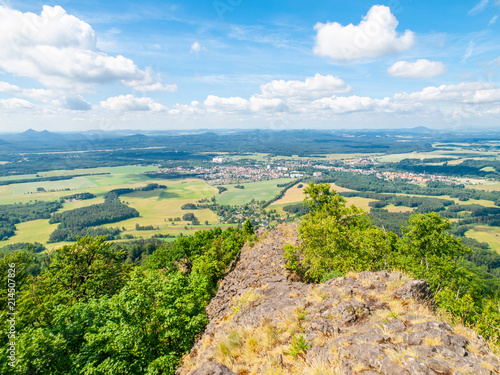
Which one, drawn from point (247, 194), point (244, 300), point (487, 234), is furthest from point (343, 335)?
point (247, 194)

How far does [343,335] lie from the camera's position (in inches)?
406

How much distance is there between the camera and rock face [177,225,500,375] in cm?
815

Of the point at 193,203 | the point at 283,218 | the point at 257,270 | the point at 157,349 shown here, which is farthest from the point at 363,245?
the point at 193,203

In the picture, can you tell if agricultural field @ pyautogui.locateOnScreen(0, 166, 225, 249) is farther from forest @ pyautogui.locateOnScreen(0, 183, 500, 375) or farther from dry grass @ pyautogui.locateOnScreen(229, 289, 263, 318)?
dry grass @ pyautogui.locateOnScreen(229, 289, 263, 318)

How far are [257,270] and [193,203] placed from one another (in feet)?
441

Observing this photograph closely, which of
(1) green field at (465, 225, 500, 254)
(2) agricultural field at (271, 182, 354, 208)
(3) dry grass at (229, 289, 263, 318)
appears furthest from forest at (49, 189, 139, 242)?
(1) green field at (465, 225, 500, 254)

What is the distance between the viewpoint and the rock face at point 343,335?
8.15m

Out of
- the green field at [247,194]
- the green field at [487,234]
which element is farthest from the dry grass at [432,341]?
the green field at [247,194]

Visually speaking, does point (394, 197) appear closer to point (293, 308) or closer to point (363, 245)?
point (363, 245)

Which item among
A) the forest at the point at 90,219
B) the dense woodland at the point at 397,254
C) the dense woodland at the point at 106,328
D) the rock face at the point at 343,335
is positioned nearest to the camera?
the rock face at the point at 343,335

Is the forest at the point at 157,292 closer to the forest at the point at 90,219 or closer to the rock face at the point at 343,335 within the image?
the rock face at the point at 343,335

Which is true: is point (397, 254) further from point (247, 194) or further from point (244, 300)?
point (247, 194)

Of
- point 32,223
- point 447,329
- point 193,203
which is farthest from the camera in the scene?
point 193,203

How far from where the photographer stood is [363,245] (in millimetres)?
23609
